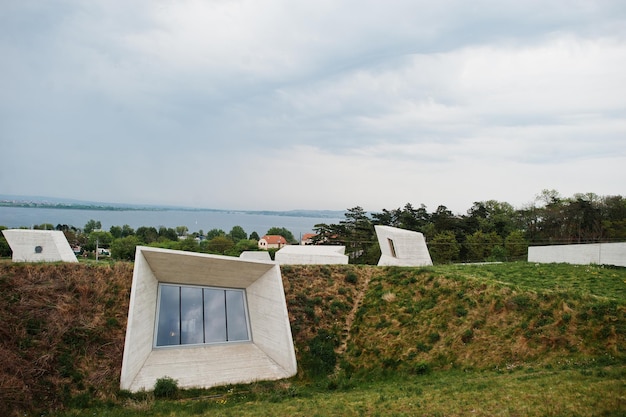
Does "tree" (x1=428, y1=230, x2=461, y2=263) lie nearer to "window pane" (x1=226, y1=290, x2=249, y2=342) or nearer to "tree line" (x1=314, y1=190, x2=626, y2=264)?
"tree line" (x1=314, y1=190, x2=626, y2=264)

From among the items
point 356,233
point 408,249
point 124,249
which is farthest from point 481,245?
point 124,249

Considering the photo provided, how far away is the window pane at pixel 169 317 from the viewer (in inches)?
588

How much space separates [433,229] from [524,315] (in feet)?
150

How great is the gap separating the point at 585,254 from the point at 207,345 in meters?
22.2

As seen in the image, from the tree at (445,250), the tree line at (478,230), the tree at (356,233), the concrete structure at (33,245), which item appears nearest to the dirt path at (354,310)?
the concrete structure at (33,245)

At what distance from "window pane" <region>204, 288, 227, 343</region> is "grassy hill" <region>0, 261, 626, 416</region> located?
2.92 meters

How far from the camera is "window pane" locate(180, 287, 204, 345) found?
15280 mm

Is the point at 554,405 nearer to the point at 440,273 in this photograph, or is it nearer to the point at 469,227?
the point at 440,273

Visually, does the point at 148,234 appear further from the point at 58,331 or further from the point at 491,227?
the point at 58,331

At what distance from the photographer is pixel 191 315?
51.6 feet

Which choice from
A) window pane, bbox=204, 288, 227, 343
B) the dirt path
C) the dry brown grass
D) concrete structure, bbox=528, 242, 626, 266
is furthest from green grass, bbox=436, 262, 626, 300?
the dry brown grass

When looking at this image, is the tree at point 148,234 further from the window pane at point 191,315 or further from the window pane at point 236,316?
the window pane at point 191,315

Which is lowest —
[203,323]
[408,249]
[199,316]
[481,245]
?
[203,323]

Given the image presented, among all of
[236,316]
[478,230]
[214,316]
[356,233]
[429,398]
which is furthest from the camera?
[356,233]
